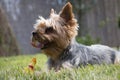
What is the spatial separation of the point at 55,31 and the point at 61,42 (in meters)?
0.19

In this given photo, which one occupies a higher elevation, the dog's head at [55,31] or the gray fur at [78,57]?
the dog's head at [55,31]

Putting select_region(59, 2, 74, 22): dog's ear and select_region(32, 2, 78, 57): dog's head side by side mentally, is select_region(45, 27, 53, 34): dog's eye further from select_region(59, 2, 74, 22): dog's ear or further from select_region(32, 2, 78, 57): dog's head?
select_region(59, 2, 74, 22): dog's ear

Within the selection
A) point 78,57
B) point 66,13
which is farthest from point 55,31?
point 78,57

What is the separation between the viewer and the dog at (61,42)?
21.2 feet

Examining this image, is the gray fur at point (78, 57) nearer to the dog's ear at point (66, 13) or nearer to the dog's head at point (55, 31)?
the dog's head at point (55, 31)

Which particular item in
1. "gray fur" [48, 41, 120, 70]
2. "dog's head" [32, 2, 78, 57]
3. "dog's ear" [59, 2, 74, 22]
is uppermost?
"dog's ear" [59, 2, 74, 22]

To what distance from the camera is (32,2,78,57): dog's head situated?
21.1 ft

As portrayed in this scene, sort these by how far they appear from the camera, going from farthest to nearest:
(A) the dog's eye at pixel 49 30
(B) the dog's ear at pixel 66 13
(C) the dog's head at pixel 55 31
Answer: (B) the dog's ear at pixel 66 13 → (A) the dog's eye at pixel 49 30 → (C) the dog's head at pixel 55 31

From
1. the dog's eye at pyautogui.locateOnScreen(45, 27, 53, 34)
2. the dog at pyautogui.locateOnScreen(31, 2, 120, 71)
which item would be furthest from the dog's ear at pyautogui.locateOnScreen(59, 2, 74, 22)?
the dog's eye at pyautogui.locateOnScreen(45, 27, 53, 34)

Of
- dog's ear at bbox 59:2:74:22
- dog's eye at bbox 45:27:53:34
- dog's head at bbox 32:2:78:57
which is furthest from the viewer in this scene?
dog's ear at bbox 59:2:74:22

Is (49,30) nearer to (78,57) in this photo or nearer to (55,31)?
(55,31)

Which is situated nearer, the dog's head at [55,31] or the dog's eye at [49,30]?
the dog's head at [55,31]

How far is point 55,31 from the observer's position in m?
6.58

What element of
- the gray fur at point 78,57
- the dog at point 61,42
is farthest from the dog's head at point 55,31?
the gray fur at point 78,57
